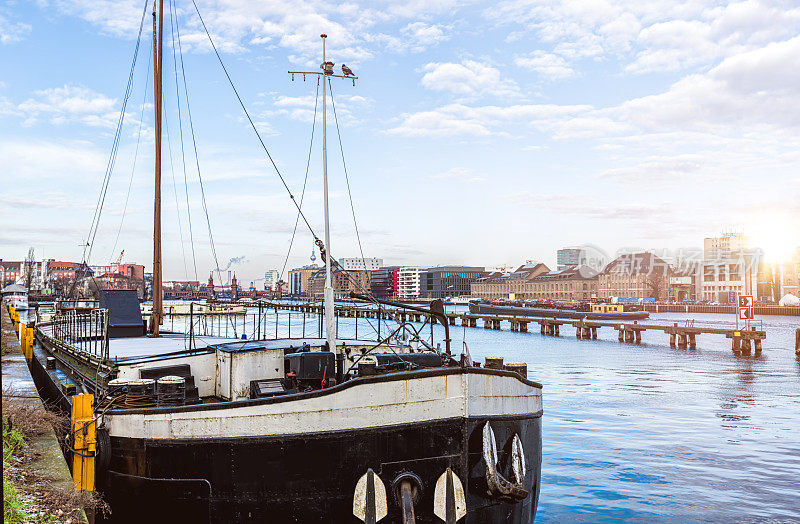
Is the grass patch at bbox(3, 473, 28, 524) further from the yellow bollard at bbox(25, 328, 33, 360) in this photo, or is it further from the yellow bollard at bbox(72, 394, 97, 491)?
the yellow bollard at bbox(25, 328, 33, 360)

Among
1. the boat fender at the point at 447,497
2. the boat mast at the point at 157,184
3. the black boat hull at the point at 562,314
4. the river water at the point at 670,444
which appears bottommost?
the black boat hull at the point at 562,314

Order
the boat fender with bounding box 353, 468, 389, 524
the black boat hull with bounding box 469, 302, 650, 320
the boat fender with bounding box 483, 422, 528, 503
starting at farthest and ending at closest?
the black boat hull with bounding box 469, 302, 650, 320 → the boat fender with bounding box 483, 422, 528, 503 → the boat fender with bounding box 353, 468, 389, 524

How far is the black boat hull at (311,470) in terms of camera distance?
830 cm

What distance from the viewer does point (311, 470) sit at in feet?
27.3

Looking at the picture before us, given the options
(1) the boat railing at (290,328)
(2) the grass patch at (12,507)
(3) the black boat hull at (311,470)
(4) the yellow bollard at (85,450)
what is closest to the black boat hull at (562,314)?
(1) the boat railing at (290,328)

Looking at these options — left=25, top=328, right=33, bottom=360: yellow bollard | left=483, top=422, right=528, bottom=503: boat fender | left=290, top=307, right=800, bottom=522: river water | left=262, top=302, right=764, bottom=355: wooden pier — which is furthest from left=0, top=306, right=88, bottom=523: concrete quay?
left=262, top=302, right=764, bottom=355: wooden pier

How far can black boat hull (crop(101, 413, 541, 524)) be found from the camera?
8305 mm

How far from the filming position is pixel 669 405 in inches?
1097

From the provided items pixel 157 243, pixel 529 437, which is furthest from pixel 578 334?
pixel 529 437

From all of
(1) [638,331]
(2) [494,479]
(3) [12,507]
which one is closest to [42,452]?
(3) [12,507]

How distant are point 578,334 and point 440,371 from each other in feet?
232

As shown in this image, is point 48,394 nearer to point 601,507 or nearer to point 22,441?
point 22,441

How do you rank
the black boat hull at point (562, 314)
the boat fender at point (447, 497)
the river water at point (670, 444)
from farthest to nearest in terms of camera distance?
the black boat hull at point (562, 314) < the river water at point (670, 444) < the boat fender at point (447, 497)

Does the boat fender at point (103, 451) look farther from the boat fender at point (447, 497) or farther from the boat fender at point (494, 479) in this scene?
the boat fender at point (494, 479)
